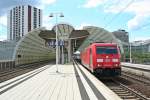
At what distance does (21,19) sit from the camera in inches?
3024

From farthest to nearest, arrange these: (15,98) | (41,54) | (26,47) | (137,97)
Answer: (41,54) → (26,47) → (137,97) → (15,98)

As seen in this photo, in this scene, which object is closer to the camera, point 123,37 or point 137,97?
point 137,97

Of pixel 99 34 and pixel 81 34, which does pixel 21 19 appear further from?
pixel 99 34

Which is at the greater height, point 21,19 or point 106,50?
point 21,19

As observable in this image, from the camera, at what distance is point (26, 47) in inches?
3125

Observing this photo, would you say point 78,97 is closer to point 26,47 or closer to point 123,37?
point 26,47

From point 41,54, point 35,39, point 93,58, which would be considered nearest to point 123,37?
point 41,54

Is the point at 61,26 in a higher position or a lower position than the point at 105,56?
higher

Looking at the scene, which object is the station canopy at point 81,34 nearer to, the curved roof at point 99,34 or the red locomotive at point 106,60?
the curved roof at point 99,34

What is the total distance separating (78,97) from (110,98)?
125 cm

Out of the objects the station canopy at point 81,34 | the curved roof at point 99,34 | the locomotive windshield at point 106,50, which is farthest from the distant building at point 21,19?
the locomotive windshield at point 106,50

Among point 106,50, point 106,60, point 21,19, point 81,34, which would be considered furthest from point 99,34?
point 106,60

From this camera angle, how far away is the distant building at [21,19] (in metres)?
77.1

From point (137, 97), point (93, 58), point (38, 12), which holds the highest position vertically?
point (38, 12)
